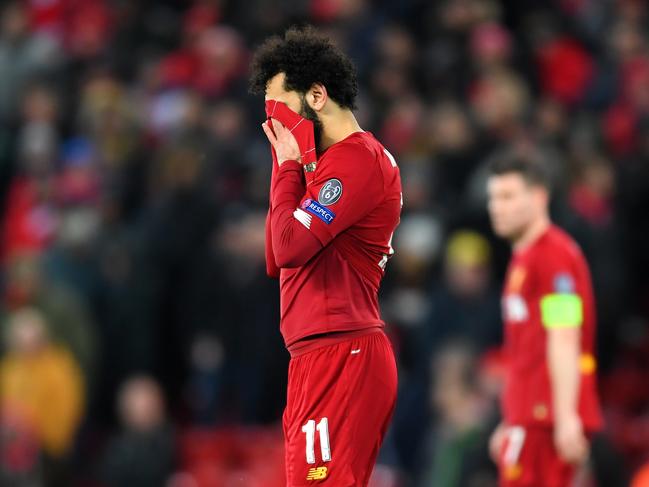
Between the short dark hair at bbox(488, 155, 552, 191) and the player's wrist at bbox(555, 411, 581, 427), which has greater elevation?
the short dark hair at bbox(488, 155, 552, 191)

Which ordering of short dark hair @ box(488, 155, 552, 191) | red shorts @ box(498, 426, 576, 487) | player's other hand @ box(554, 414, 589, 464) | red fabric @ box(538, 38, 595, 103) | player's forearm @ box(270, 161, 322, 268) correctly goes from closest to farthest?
player's forearm @ box(270, 161, 322, 268) < player's other hand @ box(554, 414, 589, 464) < red shorts @ box(498, 426, 576, 487) < short dark hair @ box(488, 155, 552, 191) < red fabric @ box(538, 38, 595, 103)

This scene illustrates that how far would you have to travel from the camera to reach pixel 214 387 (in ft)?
37.0

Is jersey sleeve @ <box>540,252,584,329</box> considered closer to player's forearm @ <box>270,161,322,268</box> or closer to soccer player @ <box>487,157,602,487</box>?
soccer player @ <box>487,157,602,487</box>

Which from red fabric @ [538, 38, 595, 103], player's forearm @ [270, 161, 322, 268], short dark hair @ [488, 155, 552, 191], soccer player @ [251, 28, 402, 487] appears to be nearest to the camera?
player's forearm @ [270, 161, 322, 268]

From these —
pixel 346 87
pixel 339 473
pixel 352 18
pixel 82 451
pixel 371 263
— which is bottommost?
pixel 82 451

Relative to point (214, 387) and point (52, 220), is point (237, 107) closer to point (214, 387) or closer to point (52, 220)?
point (52, 220)

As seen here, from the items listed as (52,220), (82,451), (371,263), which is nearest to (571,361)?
(371,263)

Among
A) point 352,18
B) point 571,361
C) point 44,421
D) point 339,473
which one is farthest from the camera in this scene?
→ point 352,18

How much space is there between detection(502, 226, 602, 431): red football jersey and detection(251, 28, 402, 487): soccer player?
6.03ft

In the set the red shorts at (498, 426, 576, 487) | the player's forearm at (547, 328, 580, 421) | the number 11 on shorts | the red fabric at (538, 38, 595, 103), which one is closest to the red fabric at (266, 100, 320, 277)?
the number 11 on shorts

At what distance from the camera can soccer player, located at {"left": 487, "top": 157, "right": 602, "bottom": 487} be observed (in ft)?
22.9

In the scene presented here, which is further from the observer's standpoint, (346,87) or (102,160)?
(102,160)

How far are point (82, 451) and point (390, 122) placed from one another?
3986 millimetres

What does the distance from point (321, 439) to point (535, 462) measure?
2.15 meters
